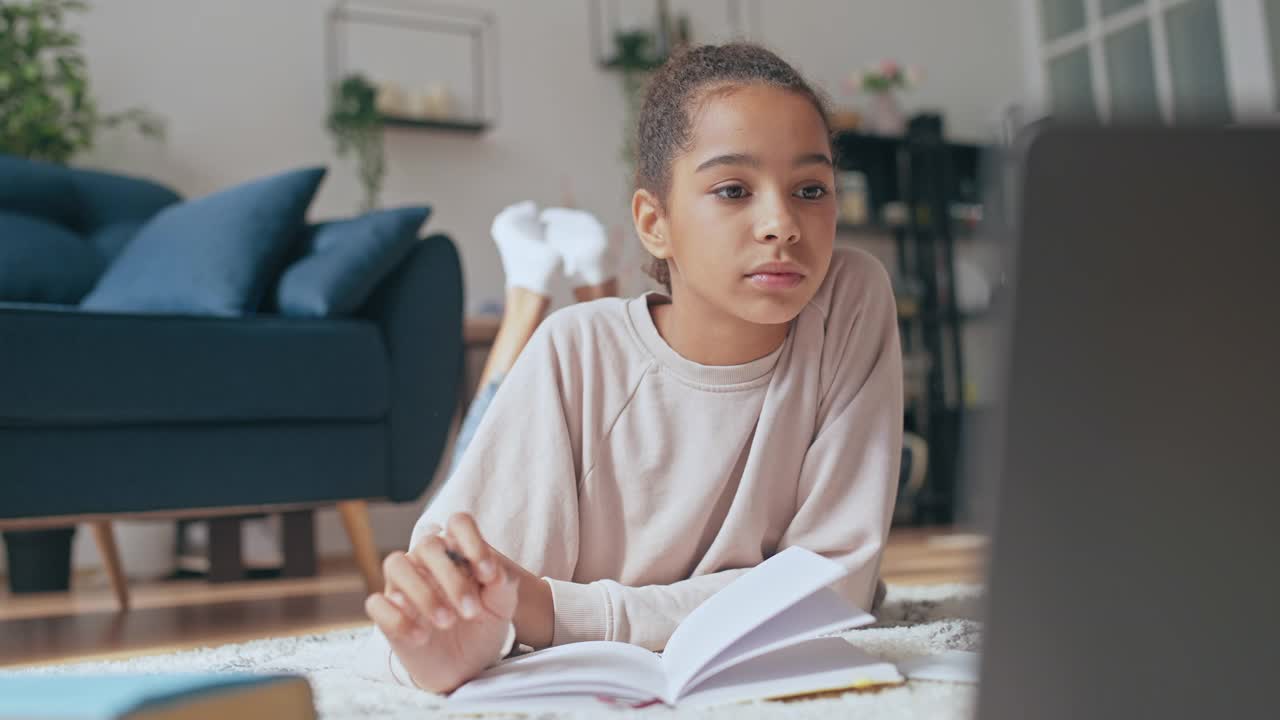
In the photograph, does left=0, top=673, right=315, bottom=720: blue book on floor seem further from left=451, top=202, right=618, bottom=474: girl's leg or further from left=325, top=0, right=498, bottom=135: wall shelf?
left=325, top=0, right=498, bottom=135: wall shelf

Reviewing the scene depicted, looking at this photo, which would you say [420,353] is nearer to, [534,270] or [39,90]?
[534,270]

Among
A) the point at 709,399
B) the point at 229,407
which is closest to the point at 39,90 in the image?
the point at 229,407

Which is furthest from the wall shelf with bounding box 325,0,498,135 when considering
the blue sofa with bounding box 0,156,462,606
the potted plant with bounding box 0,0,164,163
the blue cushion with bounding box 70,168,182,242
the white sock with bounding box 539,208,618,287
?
the white sock with bounding box 539,208,618,287

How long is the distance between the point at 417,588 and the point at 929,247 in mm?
3700

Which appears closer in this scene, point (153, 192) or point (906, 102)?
point (153, 192)

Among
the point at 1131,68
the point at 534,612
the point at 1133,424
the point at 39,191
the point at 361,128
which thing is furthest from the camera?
the point at 361,128

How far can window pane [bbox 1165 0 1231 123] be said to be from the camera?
279 centimetres

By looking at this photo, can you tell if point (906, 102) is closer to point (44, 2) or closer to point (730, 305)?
point (44, 2)

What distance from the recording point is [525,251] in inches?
67.4

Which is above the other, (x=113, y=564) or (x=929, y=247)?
(x=929, y=247)

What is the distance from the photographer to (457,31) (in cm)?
359

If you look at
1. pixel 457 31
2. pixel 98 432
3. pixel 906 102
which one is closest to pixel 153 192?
pixel 98 432

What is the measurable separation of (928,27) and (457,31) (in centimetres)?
197

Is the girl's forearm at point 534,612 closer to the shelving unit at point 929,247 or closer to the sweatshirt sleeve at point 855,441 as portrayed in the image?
the sweatshirt sleeve at point 855,441
